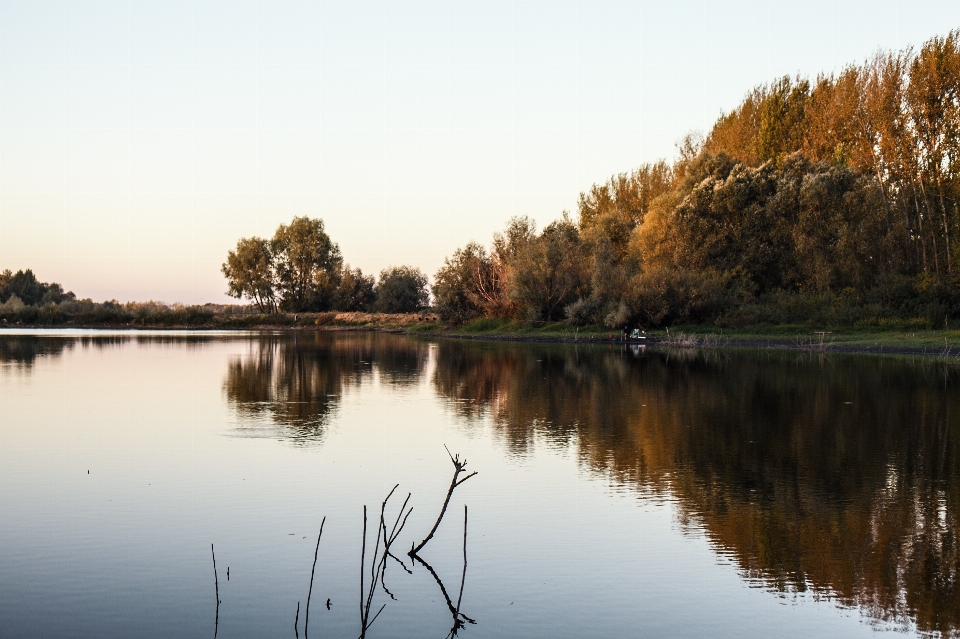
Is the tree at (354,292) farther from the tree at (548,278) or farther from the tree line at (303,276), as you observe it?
the tree at (548,278)

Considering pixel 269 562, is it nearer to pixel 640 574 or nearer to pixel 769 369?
pixel 640 574

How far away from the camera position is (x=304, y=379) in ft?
97.5

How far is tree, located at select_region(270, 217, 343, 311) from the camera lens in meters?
102

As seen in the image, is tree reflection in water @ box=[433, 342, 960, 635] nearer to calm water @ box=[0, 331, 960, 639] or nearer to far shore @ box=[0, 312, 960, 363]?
calm water @ box=[0, 331, 960, 639]

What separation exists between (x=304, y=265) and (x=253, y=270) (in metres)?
6.40

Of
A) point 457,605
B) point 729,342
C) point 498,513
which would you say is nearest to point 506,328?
point 729,342

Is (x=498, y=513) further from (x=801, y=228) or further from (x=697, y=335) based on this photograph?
(x=801, y=228)

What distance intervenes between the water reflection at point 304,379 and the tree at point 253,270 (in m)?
56.3

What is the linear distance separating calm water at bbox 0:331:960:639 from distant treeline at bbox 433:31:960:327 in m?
29.7

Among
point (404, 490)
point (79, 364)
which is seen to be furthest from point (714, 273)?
point (404, 490)

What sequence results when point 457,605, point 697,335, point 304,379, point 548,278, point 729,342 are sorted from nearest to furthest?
point 457,605 < point 304,379 < point 729,342 < point 697,335 < point 548,278

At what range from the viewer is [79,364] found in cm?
3628

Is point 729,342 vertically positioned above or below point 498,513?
above

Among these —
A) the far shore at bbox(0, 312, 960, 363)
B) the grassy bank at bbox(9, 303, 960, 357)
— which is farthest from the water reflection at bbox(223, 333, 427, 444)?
the grassy bank at bbox(9, 303, 960, 357)
